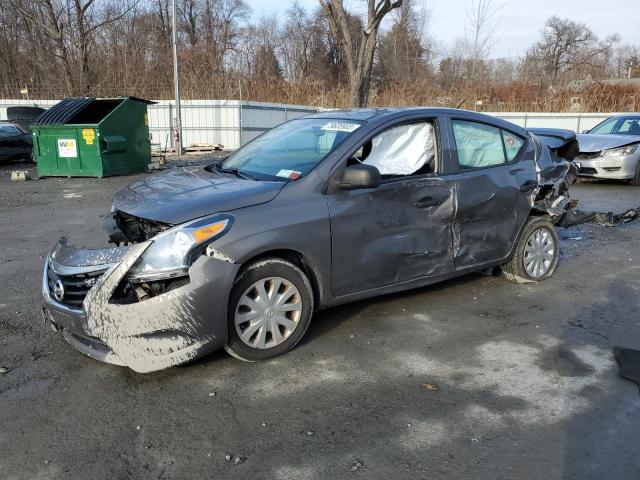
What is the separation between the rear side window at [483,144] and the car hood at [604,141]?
8.08 meters

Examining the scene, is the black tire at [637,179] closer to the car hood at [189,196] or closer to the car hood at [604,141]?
the car hood at [604,141]

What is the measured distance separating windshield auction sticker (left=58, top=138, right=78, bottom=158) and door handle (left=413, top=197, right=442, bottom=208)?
11.5 meters

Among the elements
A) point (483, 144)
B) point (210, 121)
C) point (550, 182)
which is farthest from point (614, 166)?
point (210, 121)

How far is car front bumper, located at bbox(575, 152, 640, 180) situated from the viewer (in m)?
11.8

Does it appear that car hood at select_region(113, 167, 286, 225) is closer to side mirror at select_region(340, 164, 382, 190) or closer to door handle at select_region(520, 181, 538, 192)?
side mirror at select_region(340, 164, 382, 190)

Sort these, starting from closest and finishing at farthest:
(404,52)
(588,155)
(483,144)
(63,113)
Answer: (483,144)
(588,155)
(63,113)
(404,52)

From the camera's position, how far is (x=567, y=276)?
227 inches

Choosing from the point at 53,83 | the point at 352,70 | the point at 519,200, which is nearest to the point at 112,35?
the point at 53,83

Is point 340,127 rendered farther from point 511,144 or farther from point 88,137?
point 88,137

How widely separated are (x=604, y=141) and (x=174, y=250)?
11664 mm

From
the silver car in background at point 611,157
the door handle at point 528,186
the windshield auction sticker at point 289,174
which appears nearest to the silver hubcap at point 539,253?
the door handle at point 528,186

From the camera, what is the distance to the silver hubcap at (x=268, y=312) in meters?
3.53

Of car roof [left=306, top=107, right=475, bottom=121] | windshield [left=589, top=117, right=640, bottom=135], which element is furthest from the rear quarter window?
windshield [left=589, top=117, right=640, bottom=135]

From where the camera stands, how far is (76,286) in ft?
11.3
